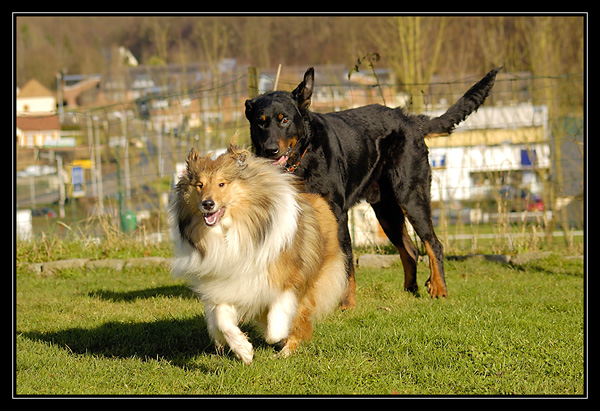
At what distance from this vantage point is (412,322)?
5.23 m

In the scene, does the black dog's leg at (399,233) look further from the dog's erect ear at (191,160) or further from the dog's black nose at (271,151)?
the dog's erect ear at (191,160)

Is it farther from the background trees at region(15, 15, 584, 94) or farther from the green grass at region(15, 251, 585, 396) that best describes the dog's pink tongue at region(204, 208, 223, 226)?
the background trees at region(15, 15, 584, 94)

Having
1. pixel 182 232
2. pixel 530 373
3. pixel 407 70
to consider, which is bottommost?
pixel 530 373

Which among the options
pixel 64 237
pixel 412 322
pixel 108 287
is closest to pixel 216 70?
pixel 64 237

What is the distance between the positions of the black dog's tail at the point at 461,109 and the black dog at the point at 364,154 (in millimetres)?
11

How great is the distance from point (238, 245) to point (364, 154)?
242 cm

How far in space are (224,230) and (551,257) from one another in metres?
5.92

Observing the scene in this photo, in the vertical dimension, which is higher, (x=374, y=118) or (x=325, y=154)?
(x=374, y=118)

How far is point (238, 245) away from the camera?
4309mm

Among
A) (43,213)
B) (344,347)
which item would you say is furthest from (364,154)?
(43,213)

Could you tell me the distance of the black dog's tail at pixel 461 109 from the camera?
691 centimetres

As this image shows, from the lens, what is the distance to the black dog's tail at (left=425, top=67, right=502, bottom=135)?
22.7 ft

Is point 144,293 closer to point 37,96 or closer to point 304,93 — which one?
point 304,93

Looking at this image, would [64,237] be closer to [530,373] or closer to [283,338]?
[283,338]
